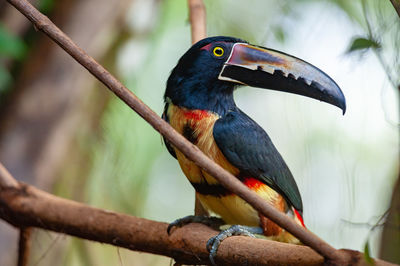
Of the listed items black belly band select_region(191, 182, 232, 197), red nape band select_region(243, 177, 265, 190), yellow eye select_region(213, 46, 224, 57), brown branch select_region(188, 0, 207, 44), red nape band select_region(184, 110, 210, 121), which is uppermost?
brown branch select_region(188, 0, 207, 44)

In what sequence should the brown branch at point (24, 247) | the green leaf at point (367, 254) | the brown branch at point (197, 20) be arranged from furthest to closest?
1. the brown branch at point (197, 20)
2. the brown branch at point (24, 247)
3. the green leaf at point (367, 254)

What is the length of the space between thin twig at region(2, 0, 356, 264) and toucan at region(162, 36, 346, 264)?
1.96ft

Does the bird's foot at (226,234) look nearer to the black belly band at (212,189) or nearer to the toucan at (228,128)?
the toucan at (228,128)

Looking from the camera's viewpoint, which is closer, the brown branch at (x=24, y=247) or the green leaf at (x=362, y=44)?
the green leaf at (x=362, y=44)

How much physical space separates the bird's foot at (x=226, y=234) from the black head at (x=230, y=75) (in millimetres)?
537

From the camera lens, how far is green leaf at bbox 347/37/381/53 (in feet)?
7.00

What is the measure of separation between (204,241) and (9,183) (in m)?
1.05

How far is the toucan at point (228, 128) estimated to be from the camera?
2.43 metres

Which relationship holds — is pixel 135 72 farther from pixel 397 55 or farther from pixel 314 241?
pixel 314 241

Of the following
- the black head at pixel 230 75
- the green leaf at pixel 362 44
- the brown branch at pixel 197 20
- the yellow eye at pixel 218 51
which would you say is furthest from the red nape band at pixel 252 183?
the brown branch at pixel 197 20

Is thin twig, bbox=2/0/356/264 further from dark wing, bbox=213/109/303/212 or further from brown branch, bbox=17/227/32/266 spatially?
brown branch, bbox=17/227/32/266

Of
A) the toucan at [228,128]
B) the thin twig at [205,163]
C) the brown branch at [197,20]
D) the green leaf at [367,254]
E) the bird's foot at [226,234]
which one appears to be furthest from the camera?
the brown branch at [197,20]

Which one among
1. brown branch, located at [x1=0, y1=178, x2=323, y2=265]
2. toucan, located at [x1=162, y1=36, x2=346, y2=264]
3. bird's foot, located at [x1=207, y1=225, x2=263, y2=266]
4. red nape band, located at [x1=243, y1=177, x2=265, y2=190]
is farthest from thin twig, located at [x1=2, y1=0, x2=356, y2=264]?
red nape band, located at [x1=243, y1=177, x2=265, y2=190]

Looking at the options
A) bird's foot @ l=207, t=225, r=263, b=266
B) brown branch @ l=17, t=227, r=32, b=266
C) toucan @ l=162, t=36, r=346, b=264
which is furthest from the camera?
brown branch @ l=17, t=227, r=32, b=266
